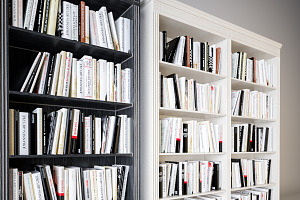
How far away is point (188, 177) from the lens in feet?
7.11

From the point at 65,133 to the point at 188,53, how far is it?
110 cm

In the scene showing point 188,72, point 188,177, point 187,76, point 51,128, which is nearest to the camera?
point 51,128

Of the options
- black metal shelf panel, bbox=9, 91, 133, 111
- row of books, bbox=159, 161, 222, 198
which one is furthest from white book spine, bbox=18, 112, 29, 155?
row of books, bbox=159, 161, 222, 198

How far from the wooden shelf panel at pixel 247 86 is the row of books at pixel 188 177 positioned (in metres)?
0.73

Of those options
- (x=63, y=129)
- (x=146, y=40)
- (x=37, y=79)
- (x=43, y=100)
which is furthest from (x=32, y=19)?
(x=146, y=40)

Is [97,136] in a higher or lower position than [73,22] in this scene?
lower

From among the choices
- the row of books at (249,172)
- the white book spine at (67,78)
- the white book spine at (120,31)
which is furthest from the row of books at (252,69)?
the white book spine at (67,78)

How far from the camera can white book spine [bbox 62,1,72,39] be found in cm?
170

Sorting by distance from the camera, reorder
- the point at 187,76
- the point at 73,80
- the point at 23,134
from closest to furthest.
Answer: the point at 23,134, the point at 73,80, the point at 187,76

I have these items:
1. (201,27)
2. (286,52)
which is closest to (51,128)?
(201,27)

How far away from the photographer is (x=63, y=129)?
5.38ft

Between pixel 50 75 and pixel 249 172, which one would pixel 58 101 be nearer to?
pixel 50 75

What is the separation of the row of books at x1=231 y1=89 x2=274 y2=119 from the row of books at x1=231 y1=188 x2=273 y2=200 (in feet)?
2.26

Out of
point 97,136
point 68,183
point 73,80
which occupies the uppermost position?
point 73,80
